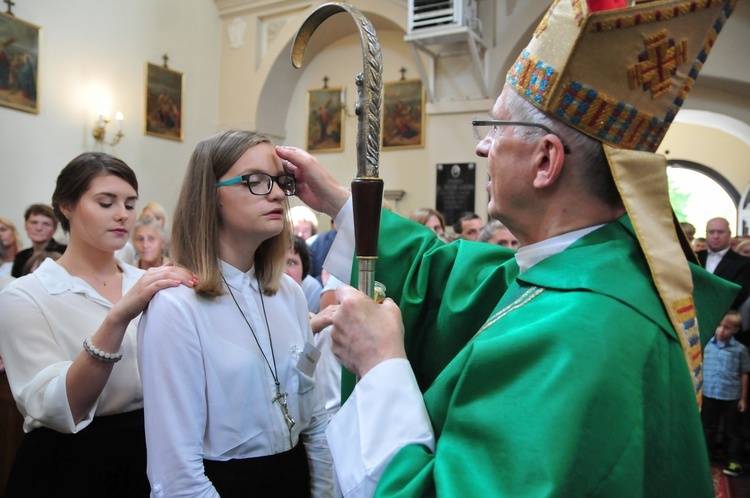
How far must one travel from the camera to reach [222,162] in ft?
6.00

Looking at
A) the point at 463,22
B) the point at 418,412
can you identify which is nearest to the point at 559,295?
the point at 418,412

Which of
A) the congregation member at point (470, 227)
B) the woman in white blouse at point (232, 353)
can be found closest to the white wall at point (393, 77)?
the congregation member at point (470, 227)

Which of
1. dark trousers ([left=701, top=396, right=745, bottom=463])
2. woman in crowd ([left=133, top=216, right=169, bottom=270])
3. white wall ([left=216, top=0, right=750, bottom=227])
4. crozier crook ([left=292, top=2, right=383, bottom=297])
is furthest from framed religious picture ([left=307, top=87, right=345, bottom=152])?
crozier crook ([left=292, top=2, right=383, bottom=297])

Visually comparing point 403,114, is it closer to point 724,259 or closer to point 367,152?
point 724,259

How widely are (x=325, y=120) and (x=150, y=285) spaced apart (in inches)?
352

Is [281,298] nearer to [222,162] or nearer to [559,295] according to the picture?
[222,162]

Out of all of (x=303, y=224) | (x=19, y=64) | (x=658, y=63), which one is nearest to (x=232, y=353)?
(x=658, y=63)

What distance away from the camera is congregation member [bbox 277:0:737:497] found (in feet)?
3.14

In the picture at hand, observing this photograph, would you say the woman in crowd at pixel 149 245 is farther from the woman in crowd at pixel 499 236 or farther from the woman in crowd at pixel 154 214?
the woman in crowd at pixel 499 236

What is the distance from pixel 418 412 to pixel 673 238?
591 mm

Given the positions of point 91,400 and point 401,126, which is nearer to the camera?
point 91,400

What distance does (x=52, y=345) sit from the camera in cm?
195

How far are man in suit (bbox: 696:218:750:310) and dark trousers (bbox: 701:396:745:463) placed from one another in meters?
0.87

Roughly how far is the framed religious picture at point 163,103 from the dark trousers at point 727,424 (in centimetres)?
794
